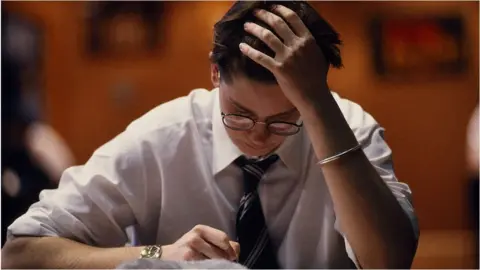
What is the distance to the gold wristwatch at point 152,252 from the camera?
35.9 inches

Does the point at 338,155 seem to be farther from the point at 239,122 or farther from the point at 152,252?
the point at 152,252

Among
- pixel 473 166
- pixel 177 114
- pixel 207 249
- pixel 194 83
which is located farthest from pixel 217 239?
pixel 473 166

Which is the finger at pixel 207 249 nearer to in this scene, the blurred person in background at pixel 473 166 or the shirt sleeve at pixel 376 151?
the shirt sleeve at pixel 376 151

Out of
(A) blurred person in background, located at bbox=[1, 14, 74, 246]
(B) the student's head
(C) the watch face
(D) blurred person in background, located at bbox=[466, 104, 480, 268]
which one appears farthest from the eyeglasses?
(D) blurred person in background, located at bbox=[466, 104, 480, 268]

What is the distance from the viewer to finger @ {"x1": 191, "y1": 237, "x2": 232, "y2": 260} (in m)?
0.86

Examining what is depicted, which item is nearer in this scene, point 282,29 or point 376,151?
point 282,29

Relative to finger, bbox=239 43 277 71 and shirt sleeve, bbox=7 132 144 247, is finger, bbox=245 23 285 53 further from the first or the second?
shirt sleeve, bbox=7 132 144 247

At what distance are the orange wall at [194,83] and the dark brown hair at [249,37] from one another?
69mm

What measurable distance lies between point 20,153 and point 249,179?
0.38 meters

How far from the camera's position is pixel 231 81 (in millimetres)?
951

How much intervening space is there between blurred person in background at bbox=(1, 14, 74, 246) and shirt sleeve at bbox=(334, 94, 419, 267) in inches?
19.1

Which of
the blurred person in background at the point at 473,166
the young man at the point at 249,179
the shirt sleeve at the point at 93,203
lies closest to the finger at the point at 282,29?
the young man at the point at 249,179

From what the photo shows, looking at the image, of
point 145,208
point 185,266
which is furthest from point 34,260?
point 185,266

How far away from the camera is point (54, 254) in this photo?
100cm
